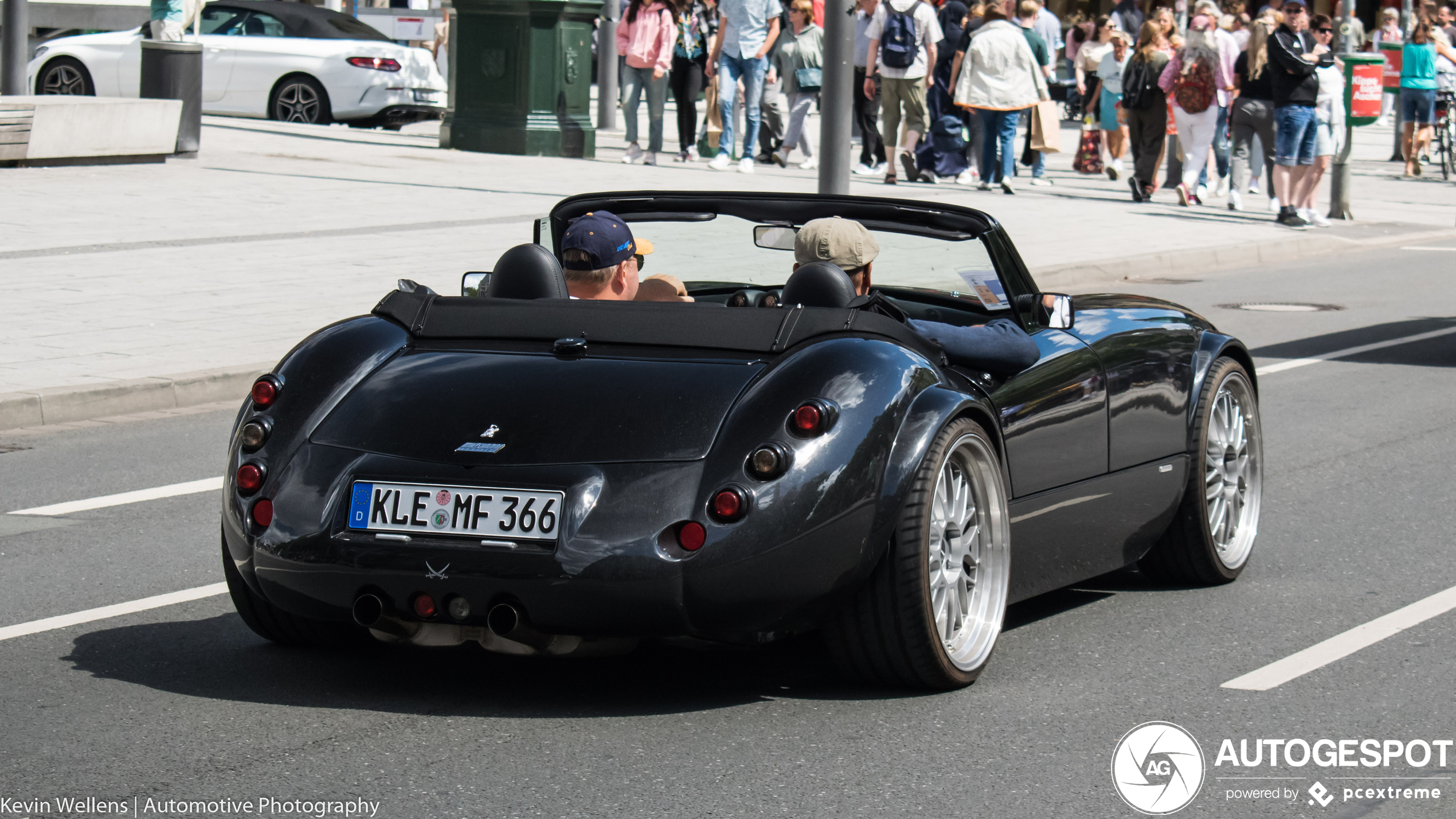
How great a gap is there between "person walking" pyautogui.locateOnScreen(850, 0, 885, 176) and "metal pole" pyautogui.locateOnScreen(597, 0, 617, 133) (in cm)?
604

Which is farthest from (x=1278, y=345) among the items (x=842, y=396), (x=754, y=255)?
(x=842, y=396)

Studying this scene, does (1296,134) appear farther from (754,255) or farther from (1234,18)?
(754,255)

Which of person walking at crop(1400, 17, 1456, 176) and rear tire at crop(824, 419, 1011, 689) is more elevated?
person walking at crop(1400, 17, 1456, 176)

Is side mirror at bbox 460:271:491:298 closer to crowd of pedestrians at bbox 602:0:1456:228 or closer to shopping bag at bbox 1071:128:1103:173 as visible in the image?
crowd of pedestrians at bbox 602:0:1456:228

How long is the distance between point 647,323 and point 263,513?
1.01 metres

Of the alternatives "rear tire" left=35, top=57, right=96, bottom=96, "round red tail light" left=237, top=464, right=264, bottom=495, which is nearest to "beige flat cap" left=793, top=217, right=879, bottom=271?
"round red tail light" left=237, top=464, right=264, bottom=495

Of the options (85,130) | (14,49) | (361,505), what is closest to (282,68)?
(14,49)

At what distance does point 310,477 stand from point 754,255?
1.73m

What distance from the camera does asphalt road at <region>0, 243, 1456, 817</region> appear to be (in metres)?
4.19

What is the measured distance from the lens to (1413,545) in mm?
6938

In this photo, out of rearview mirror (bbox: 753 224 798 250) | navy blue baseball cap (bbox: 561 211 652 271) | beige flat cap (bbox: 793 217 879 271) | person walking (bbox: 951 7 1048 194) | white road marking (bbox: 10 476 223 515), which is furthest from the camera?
person walking (bbox: 951 7 1048 194)

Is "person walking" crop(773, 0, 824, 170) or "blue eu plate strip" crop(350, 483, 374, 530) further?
"person walking" crop(773, 0, 824, 170)

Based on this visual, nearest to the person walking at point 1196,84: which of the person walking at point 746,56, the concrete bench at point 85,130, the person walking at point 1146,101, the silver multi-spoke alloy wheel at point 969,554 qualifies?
the person walking at point 1146,101

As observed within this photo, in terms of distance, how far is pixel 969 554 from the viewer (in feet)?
16.8
